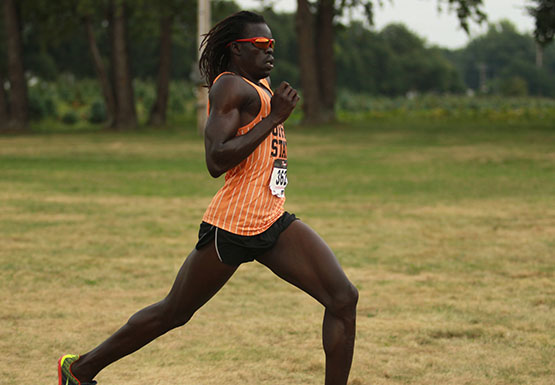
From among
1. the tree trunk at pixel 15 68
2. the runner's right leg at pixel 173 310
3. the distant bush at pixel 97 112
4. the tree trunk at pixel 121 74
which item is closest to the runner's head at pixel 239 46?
the runner's right leg at pixel 173 310

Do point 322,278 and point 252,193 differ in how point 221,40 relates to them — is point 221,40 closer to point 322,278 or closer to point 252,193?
point 252,193

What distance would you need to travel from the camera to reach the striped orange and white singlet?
4078mm

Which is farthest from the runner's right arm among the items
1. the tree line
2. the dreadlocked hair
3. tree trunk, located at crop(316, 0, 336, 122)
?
tree trunk, located at crop(316, 0, 336, 122)

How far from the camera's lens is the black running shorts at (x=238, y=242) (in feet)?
13.4

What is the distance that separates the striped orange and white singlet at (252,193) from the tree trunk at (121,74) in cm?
3394

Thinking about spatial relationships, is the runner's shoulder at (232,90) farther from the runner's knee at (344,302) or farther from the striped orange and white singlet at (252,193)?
the runner's knee at (344,302)

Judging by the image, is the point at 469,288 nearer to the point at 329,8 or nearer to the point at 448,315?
the point at 448,315

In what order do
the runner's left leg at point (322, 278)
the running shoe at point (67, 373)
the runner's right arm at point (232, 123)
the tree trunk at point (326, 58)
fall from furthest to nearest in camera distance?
the tree trunk at point (326, 58) < the running shoe at point (67, 373) < the runner's left leg at point (322, 278) < the runner's right arm at point (232, 123)

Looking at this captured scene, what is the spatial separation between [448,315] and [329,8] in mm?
32638

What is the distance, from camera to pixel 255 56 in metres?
4.17

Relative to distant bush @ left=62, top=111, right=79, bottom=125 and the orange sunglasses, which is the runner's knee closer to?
the orange sunglasses

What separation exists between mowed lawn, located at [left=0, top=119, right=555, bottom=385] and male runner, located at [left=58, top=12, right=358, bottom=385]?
1.10 m

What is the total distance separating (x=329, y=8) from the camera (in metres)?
38.2

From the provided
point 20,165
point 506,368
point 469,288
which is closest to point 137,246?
point 469,288
